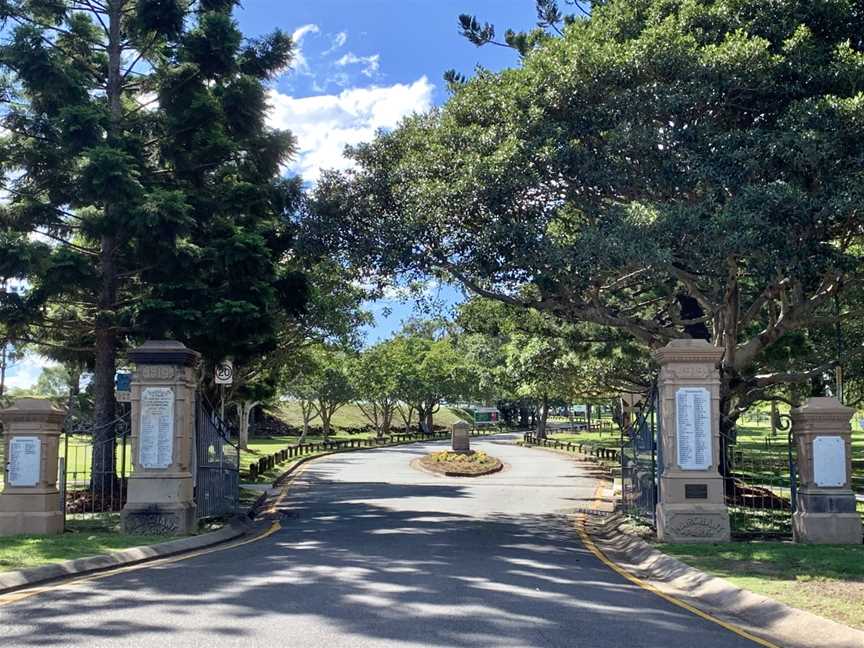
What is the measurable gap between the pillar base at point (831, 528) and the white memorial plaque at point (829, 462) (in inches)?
18.8

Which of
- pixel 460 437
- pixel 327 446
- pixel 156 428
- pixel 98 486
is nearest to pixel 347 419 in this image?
pixel 327 446

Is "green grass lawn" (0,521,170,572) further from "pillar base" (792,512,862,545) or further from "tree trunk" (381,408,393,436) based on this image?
"tree trunk" (381,408,393,436)

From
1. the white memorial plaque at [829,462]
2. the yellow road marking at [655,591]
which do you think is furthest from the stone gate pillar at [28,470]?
the white memorial plaque at [829,462]

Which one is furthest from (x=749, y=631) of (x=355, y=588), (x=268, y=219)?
(x=268, y=219)

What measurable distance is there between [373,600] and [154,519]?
629 centimetres

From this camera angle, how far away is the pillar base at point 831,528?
1212 cm

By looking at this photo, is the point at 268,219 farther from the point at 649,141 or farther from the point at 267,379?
the point at 267,379

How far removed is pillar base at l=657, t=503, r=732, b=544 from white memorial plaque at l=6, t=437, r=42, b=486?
31.9ft

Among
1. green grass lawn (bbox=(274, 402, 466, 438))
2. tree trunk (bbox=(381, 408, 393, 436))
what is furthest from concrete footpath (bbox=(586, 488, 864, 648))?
green grass lawn (bbox=(274, 402, 466, 438))

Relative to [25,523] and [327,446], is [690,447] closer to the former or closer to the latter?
[25,523]

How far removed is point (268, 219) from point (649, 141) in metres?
9.97

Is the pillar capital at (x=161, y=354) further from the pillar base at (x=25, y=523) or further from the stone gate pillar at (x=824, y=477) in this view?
the stone gate pillar at (x=824, y=477)

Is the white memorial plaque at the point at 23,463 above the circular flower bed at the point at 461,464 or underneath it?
above

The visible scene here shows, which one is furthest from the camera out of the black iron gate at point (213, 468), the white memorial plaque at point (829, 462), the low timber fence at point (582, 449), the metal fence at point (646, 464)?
the low timber fence at point (582, 449)
